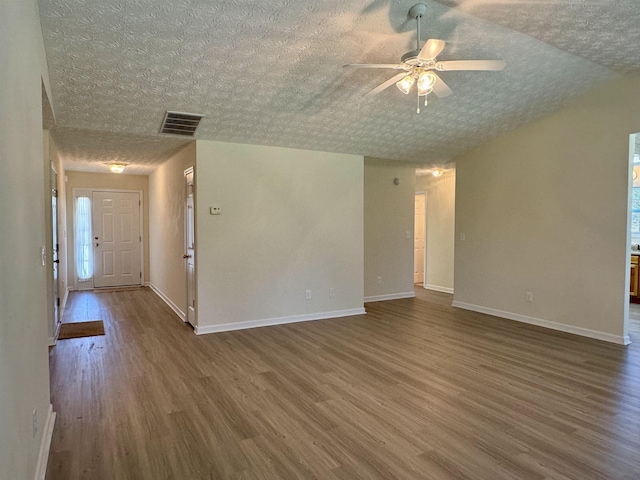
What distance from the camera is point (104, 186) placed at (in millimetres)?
8367

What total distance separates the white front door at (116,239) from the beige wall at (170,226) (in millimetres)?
559

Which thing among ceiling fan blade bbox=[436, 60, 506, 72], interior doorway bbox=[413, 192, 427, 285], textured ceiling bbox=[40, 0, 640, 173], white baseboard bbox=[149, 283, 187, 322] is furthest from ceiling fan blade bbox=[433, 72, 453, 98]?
interior doorway bbox=[413, 192, 427, 285]

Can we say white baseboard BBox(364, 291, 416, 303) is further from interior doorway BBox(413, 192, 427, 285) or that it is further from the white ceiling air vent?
the white ceiling air vent

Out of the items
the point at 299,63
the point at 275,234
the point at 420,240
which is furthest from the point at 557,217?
the point at 420,240

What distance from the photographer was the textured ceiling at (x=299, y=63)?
9.27ft

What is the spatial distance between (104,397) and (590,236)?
544 cm

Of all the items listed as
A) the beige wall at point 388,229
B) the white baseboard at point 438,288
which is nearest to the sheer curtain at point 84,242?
the beige wall at point 388,229

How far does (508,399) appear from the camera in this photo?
9.98 feet

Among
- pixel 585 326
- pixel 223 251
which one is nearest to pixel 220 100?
pixel 223 251

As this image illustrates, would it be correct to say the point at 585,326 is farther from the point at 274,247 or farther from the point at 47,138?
the point at 47,138

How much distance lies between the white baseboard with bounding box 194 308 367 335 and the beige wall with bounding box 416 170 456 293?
282 centimetres

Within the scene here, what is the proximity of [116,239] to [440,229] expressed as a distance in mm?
7060

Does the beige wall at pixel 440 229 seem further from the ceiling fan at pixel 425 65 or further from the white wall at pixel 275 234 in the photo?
the ceiling fan at pixel 425 65

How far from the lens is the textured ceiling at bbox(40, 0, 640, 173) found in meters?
2.82
